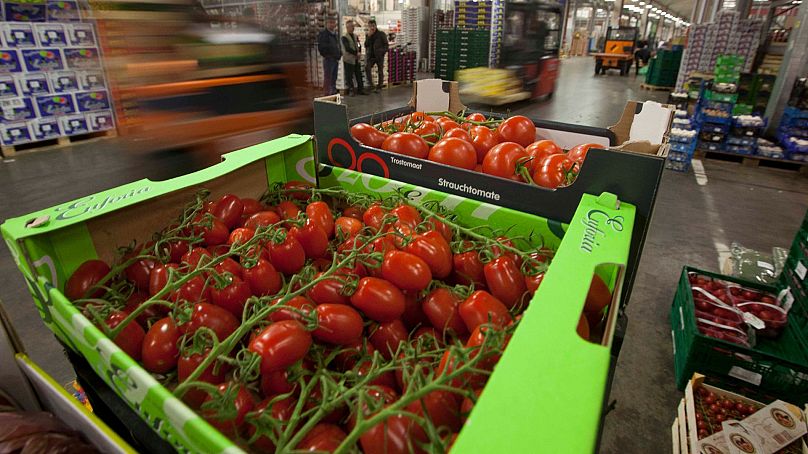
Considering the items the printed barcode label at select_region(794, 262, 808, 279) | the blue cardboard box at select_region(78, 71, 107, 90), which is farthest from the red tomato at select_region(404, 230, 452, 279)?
the blue cardboard box at select_region(78, 71, 107, 90)

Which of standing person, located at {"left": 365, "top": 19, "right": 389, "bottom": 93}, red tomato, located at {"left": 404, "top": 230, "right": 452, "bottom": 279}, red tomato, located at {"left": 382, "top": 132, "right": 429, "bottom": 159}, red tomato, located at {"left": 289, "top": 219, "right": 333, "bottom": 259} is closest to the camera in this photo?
red tomato, located at {"left": 404, "top": 230, "right": 452, "bottom": 279}

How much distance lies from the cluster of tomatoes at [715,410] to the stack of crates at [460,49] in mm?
11123

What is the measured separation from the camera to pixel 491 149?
182cm

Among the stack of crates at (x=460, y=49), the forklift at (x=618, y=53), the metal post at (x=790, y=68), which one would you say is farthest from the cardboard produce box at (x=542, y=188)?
the forklift at (x=618, y=53)

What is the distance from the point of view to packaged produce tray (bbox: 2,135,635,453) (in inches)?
21.8

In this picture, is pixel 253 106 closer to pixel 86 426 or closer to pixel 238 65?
pixel 238 65

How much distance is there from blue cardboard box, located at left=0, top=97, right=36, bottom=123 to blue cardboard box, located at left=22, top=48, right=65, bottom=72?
0.44m

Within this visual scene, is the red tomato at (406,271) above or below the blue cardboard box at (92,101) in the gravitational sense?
above

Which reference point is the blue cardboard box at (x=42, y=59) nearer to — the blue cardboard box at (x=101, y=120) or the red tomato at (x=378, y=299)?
the blue cardboard box at (x=101, y=120)

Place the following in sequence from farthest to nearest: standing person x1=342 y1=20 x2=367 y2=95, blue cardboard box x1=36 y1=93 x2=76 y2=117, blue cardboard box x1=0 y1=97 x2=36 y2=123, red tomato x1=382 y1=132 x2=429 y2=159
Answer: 1. standing person x1=342 y1=20 x2=367 y2=95
2. blue cardboard box x1=36 y1=93 x2=76 y2=117
3. blue cardboard box x1=0 y1=97 x2=36 y2=123
4. red tomato x1=382 y1=132 x2=429 y2=159

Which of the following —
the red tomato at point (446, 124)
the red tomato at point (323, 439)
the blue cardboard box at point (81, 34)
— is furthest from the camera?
the blue cardboard box at point (81, 34)

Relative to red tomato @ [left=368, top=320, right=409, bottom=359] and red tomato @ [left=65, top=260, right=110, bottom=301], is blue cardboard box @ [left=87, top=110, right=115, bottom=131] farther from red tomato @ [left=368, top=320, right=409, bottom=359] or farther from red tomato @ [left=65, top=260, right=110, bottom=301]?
red tomato @ [left=368, top=320, right=409, bottom=359]

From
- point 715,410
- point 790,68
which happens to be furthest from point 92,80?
point 790,68

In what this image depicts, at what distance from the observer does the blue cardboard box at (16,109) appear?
566 centimetres
